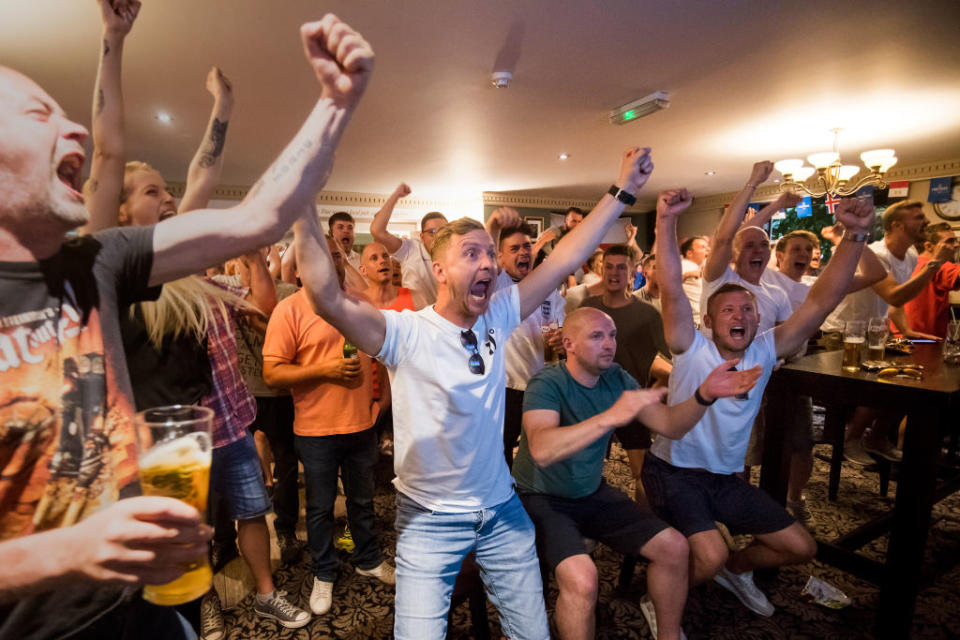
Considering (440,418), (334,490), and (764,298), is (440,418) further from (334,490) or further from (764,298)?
(764,298)

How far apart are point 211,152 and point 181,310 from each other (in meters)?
0.54

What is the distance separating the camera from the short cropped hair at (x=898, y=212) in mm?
3355

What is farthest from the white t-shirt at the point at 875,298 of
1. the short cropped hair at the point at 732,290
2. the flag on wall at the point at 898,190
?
the flag on wall at the point at 898,190

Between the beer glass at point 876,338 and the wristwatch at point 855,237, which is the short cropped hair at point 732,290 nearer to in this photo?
the wristwatch at point 855,237

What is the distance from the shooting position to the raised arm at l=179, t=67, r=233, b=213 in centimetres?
98

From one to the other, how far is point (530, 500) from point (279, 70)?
12.2 ft

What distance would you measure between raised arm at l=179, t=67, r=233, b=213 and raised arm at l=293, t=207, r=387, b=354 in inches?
8.4

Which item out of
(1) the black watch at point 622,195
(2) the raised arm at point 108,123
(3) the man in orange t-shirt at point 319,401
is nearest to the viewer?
(2) the raised arm at point 108,123

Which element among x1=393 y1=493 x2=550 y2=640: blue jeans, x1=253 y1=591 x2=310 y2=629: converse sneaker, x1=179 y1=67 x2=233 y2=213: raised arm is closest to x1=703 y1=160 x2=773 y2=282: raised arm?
x1=393 y1=493 x2=550 y2=640: blue jeans

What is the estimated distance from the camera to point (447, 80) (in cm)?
398

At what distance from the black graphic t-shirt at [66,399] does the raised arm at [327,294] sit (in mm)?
434

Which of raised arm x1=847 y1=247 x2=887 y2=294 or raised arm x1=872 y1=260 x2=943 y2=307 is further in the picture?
raised arm x1=872 y1=260 x2=943 y2=307

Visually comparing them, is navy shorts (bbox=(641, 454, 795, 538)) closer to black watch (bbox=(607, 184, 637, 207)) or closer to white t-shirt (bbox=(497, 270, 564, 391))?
white t-shirt (bbox=(497, 270, 564, 391))

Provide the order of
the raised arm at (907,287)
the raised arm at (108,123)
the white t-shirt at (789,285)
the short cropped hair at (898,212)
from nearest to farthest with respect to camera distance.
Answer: the raised arm at (108,123)
the raised arm at (907,287)
the white t-shirt at (789,285)
the short cropped hair at (898,212)
